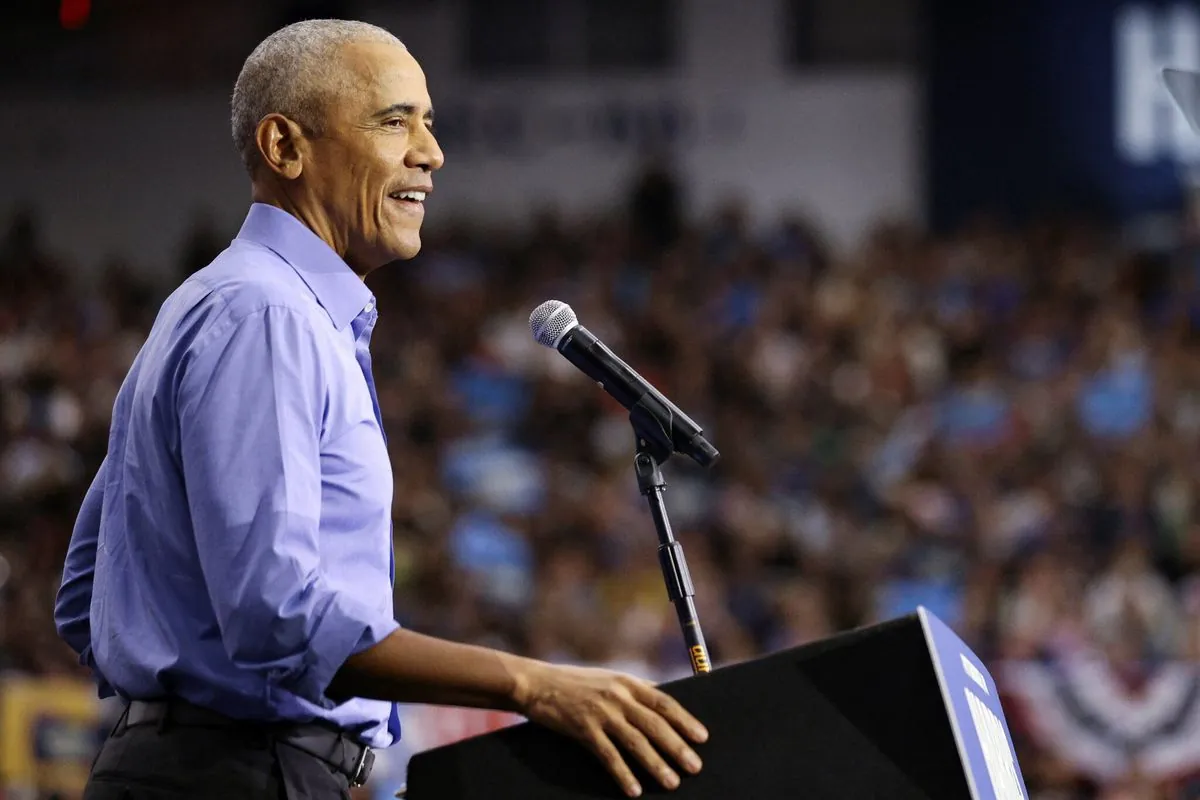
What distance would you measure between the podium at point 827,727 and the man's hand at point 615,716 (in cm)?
2

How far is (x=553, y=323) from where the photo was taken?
7.31 ft

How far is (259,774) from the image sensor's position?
193 centimetres

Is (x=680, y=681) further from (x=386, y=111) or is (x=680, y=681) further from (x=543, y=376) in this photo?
(x=543, y=376)

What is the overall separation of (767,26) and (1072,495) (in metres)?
5.14

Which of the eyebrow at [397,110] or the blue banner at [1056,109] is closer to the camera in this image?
the eyebrow at [397,110]

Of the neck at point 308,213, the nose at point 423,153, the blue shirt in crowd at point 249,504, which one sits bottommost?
the blue shirt in crowd at point 249,504

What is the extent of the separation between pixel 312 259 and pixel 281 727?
55 cm

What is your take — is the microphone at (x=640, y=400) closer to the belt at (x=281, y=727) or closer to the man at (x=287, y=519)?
the man at (x=287, y=519)

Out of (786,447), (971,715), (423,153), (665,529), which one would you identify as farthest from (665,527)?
(786,447)

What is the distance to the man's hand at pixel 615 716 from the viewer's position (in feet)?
5.86

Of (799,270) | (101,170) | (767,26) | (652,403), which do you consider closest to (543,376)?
(799,270)

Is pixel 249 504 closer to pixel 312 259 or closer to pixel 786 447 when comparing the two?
pixel 312 259

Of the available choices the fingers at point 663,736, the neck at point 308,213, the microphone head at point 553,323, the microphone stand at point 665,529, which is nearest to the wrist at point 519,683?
the fingers at point 663,736

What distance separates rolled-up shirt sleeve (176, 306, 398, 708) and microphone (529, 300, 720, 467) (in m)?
0.41
